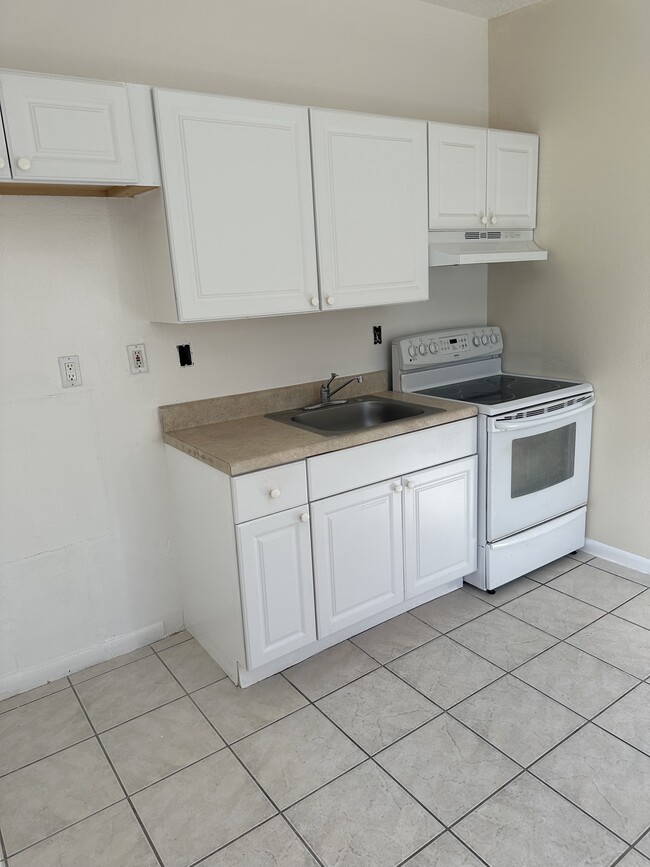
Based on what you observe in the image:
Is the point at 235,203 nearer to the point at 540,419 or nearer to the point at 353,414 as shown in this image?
the point at 353,414

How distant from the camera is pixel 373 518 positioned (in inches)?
95.7

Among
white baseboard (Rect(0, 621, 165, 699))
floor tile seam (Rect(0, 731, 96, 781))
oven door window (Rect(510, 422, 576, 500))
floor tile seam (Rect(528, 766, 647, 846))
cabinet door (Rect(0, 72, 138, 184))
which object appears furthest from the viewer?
oven door window (Rect(510, 422, 576, 500))

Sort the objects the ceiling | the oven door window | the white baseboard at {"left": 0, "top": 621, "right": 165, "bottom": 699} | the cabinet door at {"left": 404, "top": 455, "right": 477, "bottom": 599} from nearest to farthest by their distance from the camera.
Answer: the white baseboard at {"left": 0, "top": 621, "right": 165, "bottom": 699} < the cabinet door at {"left": 404, "top": 455, "right": 477, "bottom": 599} < the oven door window < the ceiling

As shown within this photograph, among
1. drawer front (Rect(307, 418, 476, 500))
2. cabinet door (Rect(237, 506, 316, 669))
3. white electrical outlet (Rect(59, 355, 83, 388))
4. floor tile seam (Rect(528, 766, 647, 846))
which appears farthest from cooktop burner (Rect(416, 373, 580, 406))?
white electrical outlet (Rect(59, 355, 83, 388))

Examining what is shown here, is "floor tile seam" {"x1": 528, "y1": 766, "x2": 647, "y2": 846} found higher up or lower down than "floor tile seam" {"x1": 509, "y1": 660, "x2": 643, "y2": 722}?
→ higher up

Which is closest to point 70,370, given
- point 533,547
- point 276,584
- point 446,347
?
point 276,584

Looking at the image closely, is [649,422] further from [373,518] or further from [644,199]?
[373,518]

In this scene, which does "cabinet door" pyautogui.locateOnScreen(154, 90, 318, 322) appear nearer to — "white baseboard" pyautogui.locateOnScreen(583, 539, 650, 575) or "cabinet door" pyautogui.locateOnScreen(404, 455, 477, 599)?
"cabinet door" pyautogui.locateOnScreen(404, 455, 477, 599)

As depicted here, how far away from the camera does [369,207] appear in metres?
2.46

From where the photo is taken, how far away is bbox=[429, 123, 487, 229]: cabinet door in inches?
104

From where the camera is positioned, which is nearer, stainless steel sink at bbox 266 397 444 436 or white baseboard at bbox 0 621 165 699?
white baseboard at bbox 0 621 165 699

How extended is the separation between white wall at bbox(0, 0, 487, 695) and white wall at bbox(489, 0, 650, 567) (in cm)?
64

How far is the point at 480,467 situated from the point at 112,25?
216cm

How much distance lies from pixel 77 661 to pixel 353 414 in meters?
1.53
